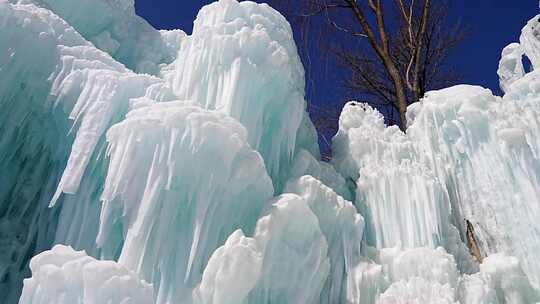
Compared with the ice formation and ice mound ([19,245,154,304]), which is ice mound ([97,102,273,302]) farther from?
ice mound ([19,245,154,304])

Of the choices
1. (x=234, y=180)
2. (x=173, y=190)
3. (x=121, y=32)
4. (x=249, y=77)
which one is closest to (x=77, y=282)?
(x=173, y=190)

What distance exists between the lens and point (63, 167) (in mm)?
4676

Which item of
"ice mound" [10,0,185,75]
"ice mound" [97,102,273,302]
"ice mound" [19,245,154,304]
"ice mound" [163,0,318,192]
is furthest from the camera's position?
"ice mound" [10,0,185,75]

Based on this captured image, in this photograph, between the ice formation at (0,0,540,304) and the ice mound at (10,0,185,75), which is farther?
the ice mound at (10,0,185,75)

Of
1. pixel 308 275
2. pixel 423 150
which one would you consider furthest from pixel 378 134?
pixel 308 275

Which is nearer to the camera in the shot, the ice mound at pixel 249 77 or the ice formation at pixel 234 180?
the ice formation at pixel 234 180

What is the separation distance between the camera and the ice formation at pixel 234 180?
13.1 feet

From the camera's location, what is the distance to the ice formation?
4008 millimetres

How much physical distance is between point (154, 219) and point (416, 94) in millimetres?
8784

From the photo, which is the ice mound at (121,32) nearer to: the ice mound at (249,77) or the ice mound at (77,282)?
the ice mound at (249,77)

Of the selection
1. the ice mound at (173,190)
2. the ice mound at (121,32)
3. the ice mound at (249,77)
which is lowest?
the ice mound at (173,190)

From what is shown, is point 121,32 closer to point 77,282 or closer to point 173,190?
point 173,190

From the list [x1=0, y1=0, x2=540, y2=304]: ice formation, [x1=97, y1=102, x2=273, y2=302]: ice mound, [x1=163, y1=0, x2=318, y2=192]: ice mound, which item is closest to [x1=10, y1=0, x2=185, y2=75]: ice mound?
[x1=0, y1=0, x2=540, y2=304]: ice formation

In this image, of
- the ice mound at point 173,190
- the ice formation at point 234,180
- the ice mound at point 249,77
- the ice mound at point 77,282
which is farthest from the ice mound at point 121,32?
the ice mound at point 77,282
